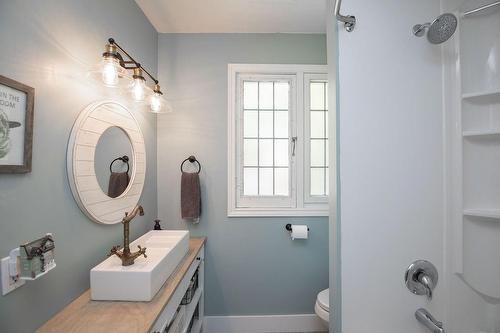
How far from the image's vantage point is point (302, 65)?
191cm

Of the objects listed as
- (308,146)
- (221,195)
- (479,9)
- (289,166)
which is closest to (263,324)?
(221,195)

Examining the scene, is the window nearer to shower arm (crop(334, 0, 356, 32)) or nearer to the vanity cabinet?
the vanity cabinet

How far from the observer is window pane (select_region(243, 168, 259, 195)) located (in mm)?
1975

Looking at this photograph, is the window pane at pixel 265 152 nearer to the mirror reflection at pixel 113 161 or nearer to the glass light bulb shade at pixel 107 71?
the mirror reflection at pixel 113 161

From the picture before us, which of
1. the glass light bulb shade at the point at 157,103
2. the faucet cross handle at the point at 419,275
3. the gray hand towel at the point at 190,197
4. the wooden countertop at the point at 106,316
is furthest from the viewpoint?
the gray hand towel at the point at 190,197

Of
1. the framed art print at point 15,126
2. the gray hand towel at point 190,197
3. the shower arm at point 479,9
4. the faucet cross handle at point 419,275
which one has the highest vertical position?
the shower arm at point 479,9

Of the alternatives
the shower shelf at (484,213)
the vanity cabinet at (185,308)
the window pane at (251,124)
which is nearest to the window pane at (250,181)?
the window pane at (251,124)

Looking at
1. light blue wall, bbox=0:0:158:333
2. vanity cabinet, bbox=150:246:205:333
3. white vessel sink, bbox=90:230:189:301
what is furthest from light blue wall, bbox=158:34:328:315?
white vessel sink, bbox=90:230:189:301

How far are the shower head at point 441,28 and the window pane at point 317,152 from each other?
114 centimetres

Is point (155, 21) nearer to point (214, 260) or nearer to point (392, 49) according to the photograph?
point (392, 49)

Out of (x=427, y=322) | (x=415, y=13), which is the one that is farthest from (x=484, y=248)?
(x=415, y=13)

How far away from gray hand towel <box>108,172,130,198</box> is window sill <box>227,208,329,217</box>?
883 millimetres

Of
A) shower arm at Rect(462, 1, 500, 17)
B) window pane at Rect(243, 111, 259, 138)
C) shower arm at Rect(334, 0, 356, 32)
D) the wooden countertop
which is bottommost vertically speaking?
the wooden countertop

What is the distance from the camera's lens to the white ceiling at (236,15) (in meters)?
1.55
